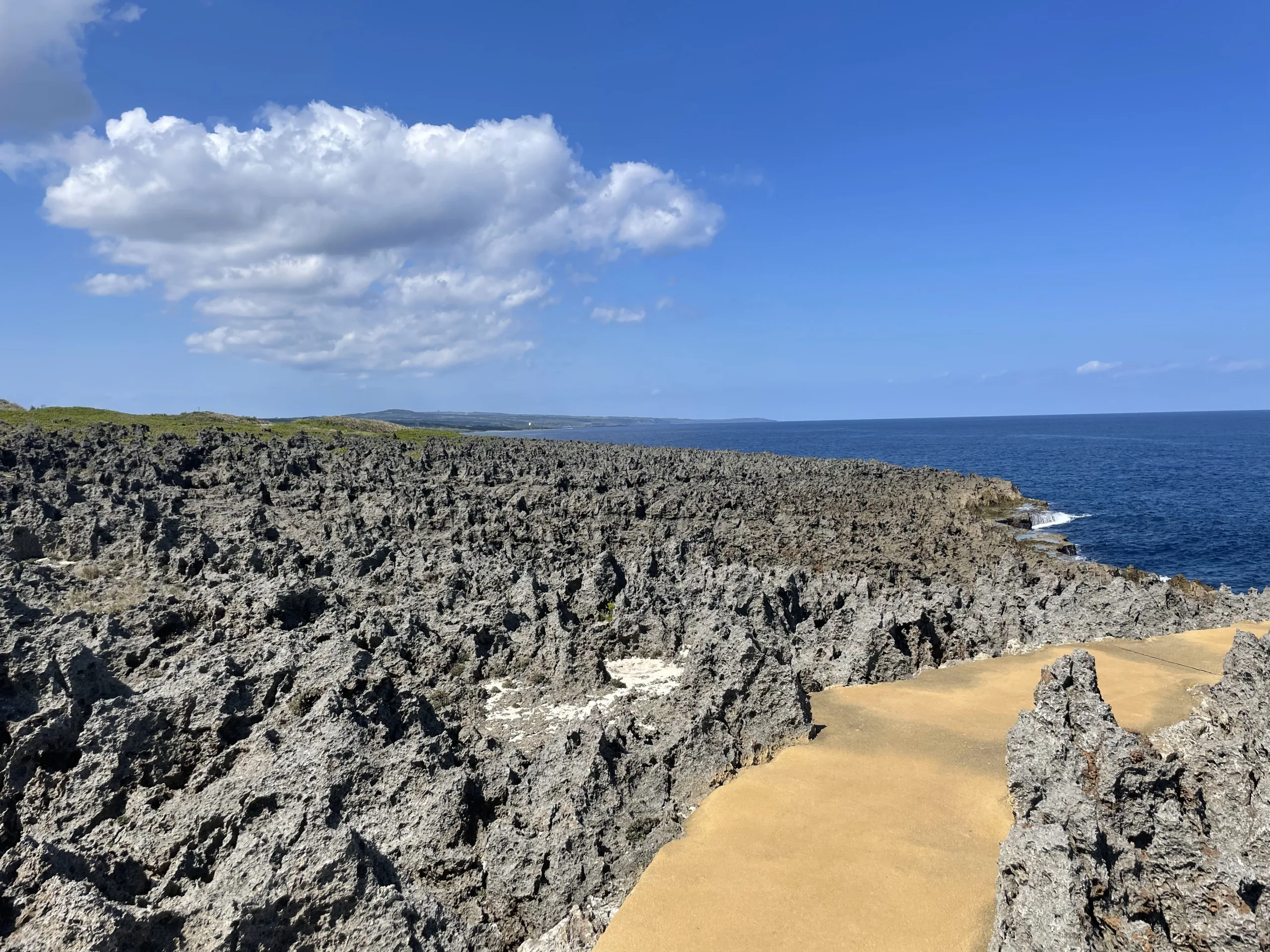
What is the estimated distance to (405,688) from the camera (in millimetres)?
14195

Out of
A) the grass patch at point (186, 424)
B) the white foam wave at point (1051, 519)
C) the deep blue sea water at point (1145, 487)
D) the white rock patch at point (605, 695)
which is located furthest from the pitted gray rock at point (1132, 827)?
the grass patch at point (186, 424)

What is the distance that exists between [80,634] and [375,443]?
185 ft

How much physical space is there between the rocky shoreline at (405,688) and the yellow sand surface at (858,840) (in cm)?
52

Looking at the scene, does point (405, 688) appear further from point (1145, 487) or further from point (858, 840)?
point (1145, 487)

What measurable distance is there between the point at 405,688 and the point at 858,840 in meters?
8.41

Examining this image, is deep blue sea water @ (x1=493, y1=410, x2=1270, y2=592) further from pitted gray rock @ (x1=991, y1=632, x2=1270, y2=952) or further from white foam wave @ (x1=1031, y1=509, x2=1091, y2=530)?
pitted gray rock @ (x1=991, y1=632, x2=1270, y2=952)

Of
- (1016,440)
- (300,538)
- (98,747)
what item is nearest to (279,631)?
(98,747)

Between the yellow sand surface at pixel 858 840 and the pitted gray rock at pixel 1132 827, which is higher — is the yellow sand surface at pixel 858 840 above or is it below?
below

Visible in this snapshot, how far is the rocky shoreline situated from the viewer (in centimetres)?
765

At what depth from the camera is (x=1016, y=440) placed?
18312cm

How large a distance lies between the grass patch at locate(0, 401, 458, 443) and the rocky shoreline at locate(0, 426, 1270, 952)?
116ft

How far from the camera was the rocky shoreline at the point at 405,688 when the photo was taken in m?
7.65

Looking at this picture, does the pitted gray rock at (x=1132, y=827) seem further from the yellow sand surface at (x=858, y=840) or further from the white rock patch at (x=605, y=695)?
the white rock patch at (x=605, y=695)

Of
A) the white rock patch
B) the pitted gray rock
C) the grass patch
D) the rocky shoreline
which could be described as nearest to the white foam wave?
the rocky shoreline
